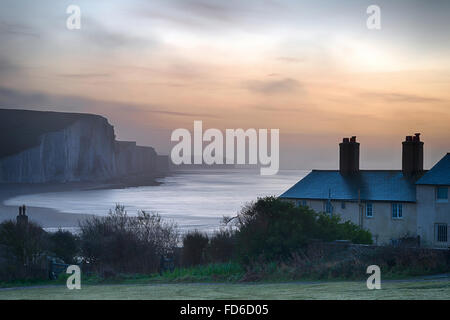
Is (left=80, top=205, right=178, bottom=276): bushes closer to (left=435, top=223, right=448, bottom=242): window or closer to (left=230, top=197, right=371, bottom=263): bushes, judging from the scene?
(left=230, top=197, right=371, bottom=263): bushes

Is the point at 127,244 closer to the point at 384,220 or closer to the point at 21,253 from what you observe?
the point at 21,253

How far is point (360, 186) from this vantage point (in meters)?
47.3

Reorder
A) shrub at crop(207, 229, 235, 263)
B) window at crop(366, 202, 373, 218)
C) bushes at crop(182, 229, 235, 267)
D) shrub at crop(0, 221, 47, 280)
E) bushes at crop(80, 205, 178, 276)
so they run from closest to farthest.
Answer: shrub at crop(0, 221, 47, 280), shrub at crop(207, 229, 235, 263), bushes at crop(182, 229, 235, 267), bushes at crop(80, 205, 178, 276), window at crop(366, 202, 373, 218)

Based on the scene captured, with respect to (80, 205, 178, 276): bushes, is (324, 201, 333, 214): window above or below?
above

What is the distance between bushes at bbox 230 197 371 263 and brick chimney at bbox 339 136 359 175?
18935 millimetres

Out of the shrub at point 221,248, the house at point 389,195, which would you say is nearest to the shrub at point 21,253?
the shrub at point 221,248

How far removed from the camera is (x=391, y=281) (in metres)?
20.7

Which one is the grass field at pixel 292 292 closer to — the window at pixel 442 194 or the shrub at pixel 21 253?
the shrub at pixel 21 253

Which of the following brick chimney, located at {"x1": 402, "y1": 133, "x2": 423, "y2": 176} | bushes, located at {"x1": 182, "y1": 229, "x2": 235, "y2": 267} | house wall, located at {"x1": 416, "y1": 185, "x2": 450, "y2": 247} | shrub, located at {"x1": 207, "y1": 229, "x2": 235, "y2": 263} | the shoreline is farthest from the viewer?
the shoreline

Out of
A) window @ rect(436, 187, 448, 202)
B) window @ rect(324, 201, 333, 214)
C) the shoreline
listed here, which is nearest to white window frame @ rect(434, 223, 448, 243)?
window @ rect(436, 187, 448, 202)

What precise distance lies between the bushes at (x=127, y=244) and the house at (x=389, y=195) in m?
13.2

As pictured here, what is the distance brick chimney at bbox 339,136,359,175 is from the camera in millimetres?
48781

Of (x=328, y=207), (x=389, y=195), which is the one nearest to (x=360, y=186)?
(x=389, y=195)
